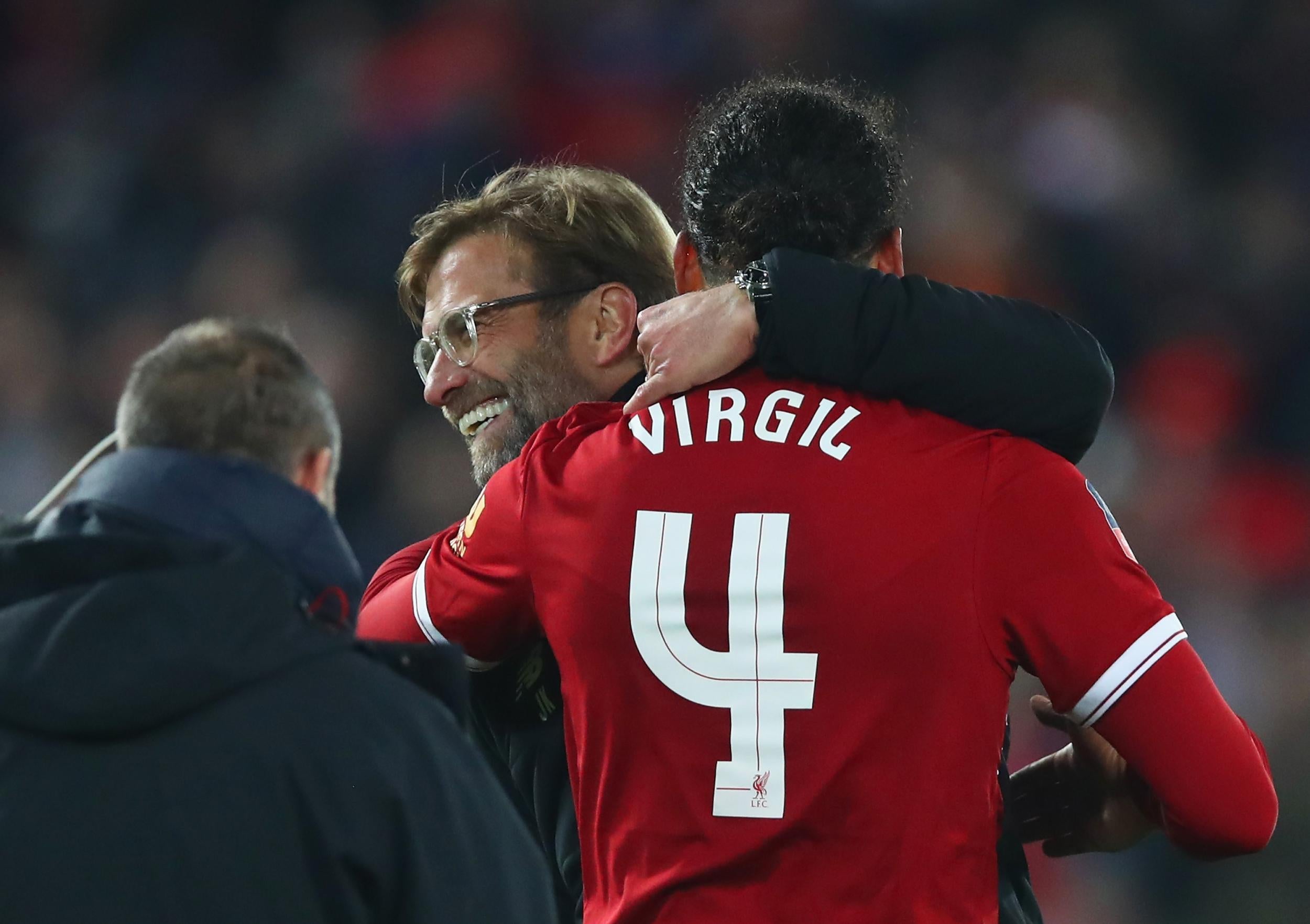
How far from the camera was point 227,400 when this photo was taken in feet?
5.40

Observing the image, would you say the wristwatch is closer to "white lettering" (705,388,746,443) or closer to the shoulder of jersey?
"white lettering" (705,388,746,443)

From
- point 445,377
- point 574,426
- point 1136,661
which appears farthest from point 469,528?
point 1136,661

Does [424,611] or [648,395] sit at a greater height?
[648,395]

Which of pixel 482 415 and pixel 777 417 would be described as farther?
pixel 482 415

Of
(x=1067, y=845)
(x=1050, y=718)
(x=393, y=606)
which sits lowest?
(x=1067, y=845)

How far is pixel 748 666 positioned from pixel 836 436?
0.29m

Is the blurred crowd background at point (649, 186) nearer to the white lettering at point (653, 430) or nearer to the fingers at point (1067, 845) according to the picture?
the fingers at point (1067, 845)

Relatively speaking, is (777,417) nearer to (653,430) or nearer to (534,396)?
(653,430)

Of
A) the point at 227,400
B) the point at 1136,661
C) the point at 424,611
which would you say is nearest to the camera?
the point at 227,400

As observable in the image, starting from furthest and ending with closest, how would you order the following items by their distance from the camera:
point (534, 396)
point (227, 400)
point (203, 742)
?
point (534, 396), point (227, 400), point (203, 742)

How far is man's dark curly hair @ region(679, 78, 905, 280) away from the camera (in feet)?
6.64

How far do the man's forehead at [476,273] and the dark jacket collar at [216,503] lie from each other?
1108 mm

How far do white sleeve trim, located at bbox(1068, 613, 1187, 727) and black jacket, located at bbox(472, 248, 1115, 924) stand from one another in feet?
0.67

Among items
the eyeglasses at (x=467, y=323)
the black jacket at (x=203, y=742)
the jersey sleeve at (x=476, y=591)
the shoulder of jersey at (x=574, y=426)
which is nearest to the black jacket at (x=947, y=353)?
the shoulder of jersey at (x=574, y=426)
